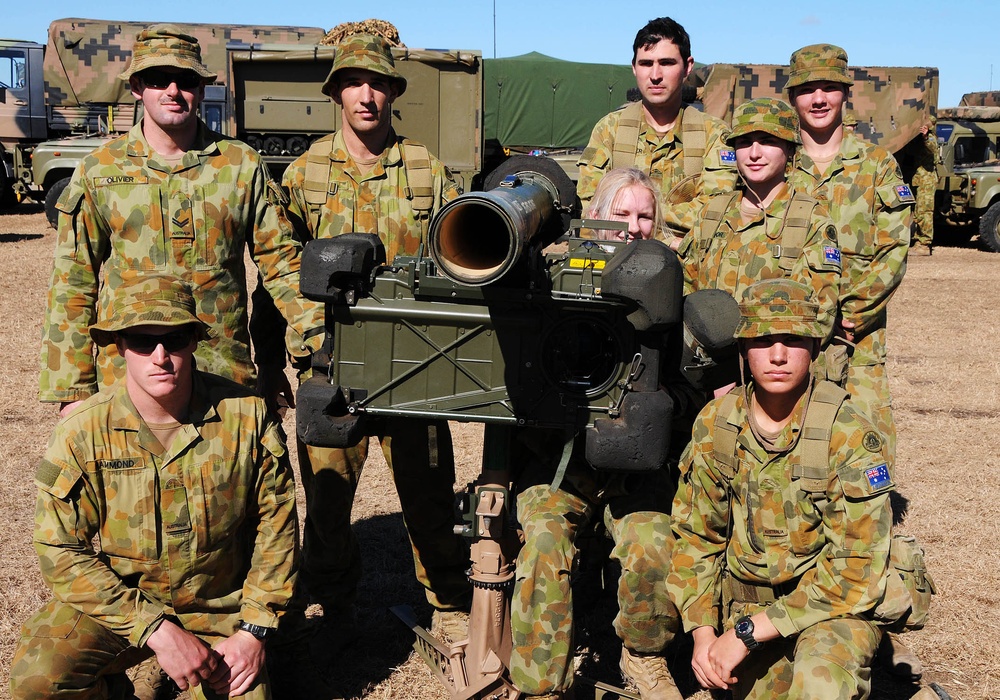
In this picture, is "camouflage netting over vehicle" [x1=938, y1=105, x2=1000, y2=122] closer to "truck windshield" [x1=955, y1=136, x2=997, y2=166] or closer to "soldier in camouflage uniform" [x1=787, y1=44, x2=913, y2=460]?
"truck windshield" [x1=955, y1=136, x2=997, y2=166]

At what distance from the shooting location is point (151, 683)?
13.0 feet

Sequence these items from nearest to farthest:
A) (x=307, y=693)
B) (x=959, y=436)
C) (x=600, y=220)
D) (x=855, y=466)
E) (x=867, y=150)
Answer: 1. (x=855, y=466)
2. (x=600, y=220)
3. (x=307, y=693)
4. (x=867, y=150)
5. (x=959, y=436)

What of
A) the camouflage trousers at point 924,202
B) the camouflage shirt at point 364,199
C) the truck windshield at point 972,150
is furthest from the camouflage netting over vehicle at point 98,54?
the camouflage shirt at point 364,199

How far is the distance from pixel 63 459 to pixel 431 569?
1689mm

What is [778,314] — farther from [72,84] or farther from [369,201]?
[72,84]

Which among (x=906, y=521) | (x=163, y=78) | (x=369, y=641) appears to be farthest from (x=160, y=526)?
(x=906, y=521)

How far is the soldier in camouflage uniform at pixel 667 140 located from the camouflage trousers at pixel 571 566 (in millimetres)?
1256

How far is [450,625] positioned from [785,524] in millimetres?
1702

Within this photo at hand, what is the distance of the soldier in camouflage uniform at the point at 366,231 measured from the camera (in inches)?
167

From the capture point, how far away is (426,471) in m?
4.38

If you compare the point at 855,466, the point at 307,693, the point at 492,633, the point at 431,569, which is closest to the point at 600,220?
the point at 855,466

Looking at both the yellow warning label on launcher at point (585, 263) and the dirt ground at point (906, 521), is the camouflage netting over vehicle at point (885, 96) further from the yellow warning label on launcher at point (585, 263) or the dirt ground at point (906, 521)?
the yellow warning label on launcher at point (585, 263)

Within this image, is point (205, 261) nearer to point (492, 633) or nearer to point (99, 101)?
point (492, 633)

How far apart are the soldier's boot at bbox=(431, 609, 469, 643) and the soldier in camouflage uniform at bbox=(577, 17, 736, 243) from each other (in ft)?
5.89
